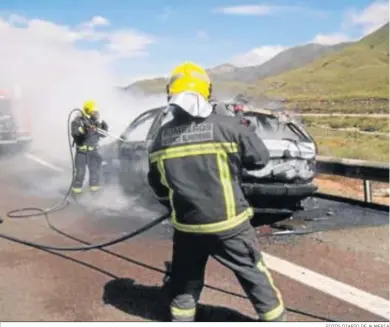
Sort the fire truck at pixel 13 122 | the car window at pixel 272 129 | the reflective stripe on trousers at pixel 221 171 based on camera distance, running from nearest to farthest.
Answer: the reflective stripe on trousers at pixel 221 171
the car window at pixel 272 129
the fire truck at pixel 13 122

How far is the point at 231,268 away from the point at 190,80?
123 centimetres

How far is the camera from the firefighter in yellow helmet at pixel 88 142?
9695mm

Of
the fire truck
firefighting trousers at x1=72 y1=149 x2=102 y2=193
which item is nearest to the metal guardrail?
firefighting trousers at x1=72 y1=149 x2=102 y2=193

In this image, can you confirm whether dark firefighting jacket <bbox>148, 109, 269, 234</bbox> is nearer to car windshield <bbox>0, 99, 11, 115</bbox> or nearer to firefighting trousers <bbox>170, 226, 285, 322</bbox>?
firefighting trousers <bbox>170, 226, 285, 322</bbox>

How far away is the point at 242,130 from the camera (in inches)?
147

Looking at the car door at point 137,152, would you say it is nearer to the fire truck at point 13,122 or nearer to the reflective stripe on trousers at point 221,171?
the reflective stripe on trousers at point 221,171

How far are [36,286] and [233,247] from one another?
220cm

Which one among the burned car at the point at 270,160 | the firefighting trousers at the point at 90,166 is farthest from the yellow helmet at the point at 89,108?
the burned car at the point at 270,160

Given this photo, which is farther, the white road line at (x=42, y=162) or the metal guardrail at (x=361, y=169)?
the white road line at (x=42, y=162)

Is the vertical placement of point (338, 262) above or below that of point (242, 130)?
below

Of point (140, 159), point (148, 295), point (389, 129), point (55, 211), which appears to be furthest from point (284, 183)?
point (389, 129)

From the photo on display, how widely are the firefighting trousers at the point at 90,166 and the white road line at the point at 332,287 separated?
443cm

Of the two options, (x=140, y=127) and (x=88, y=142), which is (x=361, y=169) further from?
(x=88, y=142)

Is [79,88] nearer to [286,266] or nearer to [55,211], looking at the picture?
[55,211]
